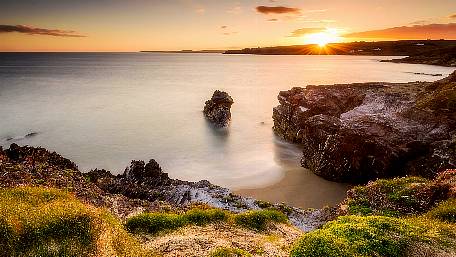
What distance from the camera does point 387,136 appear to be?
3494cm

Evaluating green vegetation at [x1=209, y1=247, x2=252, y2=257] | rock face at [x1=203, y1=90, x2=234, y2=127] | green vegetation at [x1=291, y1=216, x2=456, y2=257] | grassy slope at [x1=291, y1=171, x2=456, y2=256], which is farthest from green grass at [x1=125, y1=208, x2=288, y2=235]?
rock face at [x1=203, y1=90, x2=234, y2=127]

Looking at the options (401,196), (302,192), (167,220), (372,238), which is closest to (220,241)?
(167,220)

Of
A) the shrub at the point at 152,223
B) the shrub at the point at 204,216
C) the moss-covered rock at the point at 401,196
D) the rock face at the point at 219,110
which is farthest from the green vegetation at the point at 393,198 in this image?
the rock face at the point at 219,110

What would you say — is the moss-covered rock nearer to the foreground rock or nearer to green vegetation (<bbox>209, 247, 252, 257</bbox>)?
the foreground rock

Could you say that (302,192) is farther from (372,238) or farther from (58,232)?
(58,232)

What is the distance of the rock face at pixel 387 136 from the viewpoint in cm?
3269

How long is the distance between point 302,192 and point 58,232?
2444cm

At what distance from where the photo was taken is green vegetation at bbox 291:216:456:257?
43.3 feet

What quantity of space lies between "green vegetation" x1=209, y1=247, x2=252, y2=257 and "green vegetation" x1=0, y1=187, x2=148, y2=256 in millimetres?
2905

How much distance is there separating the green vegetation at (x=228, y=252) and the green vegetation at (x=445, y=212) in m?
10.2

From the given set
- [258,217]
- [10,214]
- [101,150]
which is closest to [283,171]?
[258,217]

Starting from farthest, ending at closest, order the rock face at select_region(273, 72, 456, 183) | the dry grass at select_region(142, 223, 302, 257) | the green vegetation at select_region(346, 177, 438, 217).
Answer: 1. the rock face at select_region(273, 72, 456, 183)
2. the green vegetation at select_region(346, 177, 438, 217)
3. the dry grass at select_region(142, 223, 302, 257)

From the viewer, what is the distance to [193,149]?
51156 mm

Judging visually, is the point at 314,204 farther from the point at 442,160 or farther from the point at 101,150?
the point at 101,150
